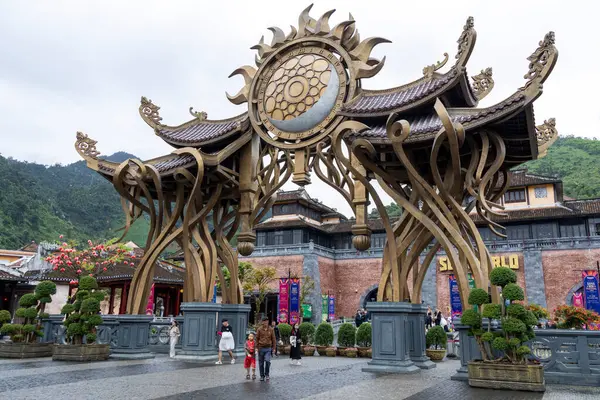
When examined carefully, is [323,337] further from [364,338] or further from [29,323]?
[29,323]

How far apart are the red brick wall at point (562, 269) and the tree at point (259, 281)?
18793 millimetres

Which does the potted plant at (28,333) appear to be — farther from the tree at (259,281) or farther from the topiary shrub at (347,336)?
the tree at (259,281)

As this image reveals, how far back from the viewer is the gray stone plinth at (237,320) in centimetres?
1437

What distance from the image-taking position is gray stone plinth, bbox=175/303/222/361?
13812 mm

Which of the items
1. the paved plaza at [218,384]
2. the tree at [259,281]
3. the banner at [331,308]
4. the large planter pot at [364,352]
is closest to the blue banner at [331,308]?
the banner at [331,308]

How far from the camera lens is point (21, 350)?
1441 cm

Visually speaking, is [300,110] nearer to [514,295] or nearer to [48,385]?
[514,295]

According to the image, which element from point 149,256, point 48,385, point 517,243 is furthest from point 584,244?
point 48,385

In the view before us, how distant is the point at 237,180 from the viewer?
582 inches

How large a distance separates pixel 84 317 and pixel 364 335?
29.0ft

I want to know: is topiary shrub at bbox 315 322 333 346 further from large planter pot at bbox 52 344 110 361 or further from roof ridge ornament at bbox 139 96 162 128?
roof ridge ornament at bbox 139 96 162 128

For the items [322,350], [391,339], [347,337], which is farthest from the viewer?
[322,350]

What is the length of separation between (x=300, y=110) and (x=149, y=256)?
20.3 ft

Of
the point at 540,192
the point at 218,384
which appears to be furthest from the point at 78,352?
the point at 540,192
